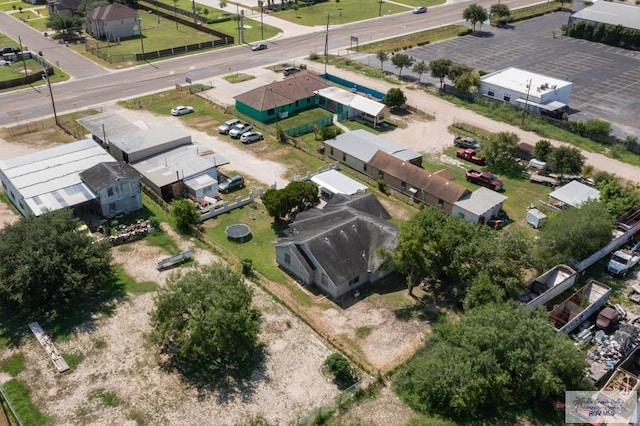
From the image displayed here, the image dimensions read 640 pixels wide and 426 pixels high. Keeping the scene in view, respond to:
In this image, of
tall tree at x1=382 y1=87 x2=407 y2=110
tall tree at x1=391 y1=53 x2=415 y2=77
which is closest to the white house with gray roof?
tall tree at x1=382 y1=87 x2=407 y2=110

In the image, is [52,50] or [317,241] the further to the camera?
[52,50]

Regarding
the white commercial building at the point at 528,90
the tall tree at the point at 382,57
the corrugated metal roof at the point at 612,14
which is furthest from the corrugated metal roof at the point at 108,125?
the corrugated metal roof at the point at 612,14

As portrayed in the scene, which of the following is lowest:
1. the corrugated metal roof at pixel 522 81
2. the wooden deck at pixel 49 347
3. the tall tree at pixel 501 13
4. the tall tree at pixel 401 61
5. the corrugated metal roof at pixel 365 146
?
the wooden deck at pixel 49 347

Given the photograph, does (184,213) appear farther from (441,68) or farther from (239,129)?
(441,68)

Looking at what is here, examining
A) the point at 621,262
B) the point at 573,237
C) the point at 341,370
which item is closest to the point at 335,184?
the point at 573,237

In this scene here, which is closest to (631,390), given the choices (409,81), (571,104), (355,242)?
(355,242)

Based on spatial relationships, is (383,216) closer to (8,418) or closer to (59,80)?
(8,418)

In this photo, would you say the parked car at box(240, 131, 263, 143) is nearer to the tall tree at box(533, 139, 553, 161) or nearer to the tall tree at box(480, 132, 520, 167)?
the tall tree at box(480, 132, 520, 167)

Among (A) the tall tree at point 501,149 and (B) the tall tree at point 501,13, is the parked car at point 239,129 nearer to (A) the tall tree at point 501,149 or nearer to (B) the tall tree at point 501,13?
(A) the tall tree at point 501,149
